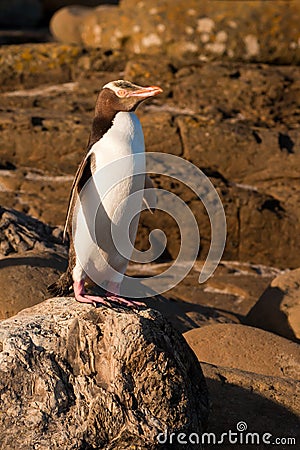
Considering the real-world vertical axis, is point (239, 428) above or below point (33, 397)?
below

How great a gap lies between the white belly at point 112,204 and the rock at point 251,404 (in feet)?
3.18

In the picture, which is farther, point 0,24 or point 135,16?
point 0,24

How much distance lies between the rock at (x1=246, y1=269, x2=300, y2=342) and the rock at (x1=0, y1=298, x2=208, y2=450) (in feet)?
8.72

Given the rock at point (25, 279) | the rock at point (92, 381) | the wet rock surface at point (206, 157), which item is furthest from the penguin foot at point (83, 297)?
the wet rock surface at point (206, 157)

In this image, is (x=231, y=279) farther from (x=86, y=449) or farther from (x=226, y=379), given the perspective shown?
(x=86, y=449)

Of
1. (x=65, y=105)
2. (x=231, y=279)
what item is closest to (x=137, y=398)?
(x=231, y=279)

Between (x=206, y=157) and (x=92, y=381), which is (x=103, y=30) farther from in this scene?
(x=92, y=381)

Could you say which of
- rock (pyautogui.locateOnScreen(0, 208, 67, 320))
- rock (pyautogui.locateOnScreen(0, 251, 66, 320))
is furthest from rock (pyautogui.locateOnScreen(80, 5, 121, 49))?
rock (pyautogui.locateOnScreen(0, 251, 66, 320))

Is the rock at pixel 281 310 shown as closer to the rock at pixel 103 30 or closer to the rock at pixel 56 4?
the rock at pixel 103 30

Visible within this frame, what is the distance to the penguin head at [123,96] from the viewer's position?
5.84m

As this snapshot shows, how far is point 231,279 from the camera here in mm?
10008

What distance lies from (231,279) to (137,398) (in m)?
5.36

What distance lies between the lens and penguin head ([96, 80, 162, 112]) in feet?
19.1

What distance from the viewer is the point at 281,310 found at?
768 centimetres
